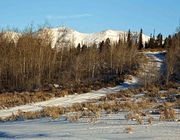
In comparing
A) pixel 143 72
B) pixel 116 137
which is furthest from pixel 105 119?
pixel 143 72

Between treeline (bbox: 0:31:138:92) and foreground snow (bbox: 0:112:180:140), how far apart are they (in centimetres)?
3662

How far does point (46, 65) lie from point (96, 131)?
153 feet

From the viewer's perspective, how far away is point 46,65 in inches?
2261

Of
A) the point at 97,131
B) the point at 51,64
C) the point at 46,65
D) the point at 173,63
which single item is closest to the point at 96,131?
the point at 97,131

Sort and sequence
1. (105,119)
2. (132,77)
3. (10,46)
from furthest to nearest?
(10,46)
(132,77)
(105,119)

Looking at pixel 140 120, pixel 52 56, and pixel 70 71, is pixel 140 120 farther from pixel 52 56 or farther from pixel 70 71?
pixel 52 56

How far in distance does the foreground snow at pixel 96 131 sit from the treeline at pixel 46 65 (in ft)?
120

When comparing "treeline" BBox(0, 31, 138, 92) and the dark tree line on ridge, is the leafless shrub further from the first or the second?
"treeline" BBox(0, 31, 138, 92)

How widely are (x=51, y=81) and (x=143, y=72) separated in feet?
40.6

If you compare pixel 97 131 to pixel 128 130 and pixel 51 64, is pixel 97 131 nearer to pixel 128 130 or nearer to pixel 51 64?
pixel 128 130

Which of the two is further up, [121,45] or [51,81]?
[121,45]

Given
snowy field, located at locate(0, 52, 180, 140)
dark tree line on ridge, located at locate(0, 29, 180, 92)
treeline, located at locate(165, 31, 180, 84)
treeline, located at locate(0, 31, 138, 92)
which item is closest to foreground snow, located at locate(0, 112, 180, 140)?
snowy field, located at locate(0, 52, 180, 140)

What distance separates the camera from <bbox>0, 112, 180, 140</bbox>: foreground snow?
1025 cm

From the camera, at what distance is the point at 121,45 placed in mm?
61812
